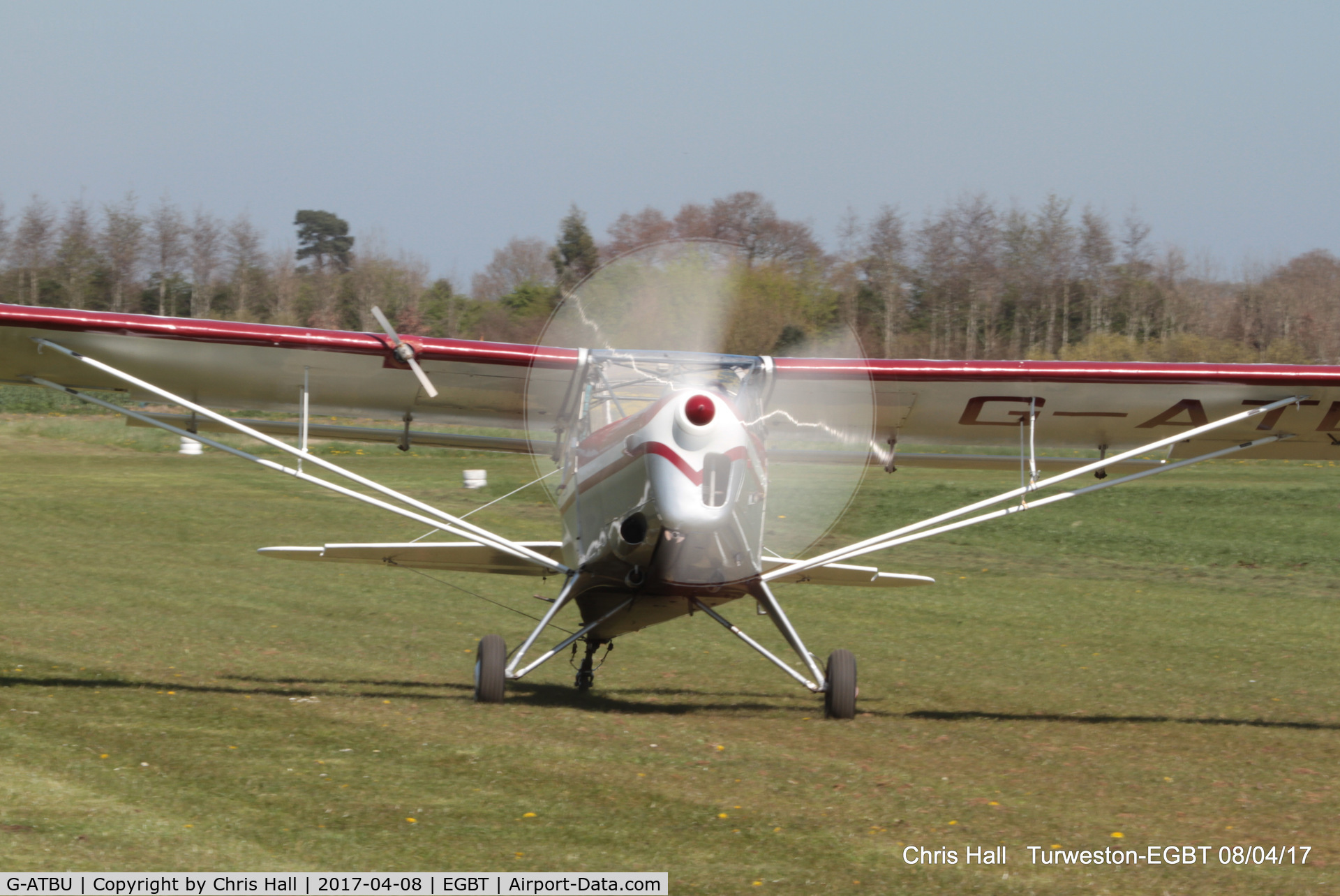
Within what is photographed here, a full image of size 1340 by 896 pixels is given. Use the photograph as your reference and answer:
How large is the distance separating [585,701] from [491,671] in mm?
921

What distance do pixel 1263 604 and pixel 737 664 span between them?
8.42 m

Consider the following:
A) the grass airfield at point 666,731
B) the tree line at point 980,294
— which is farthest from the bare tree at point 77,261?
the grass airfield at point 666,731

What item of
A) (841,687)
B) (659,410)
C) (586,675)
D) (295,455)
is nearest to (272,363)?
(295,455)

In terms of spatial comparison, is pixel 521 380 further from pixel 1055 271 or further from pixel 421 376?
pixel 1055 271

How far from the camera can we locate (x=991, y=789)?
629 centimetres

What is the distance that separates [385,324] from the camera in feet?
24.1

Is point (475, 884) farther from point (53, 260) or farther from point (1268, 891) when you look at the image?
point (53, 260)

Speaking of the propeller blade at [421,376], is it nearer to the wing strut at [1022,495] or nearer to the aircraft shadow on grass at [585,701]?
the aircraft shadow on grass at [585,701]

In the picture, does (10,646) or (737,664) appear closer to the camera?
(10,646)

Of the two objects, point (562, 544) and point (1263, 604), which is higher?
point (562, 544)

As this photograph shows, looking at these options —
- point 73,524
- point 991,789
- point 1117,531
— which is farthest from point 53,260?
point 991,789

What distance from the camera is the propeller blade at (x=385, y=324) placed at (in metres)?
7.19

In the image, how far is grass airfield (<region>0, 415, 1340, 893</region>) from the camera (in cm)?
491

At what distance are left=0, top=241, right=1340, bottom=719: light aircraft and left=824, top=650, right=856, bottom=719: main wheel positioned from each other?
0.01 meters
